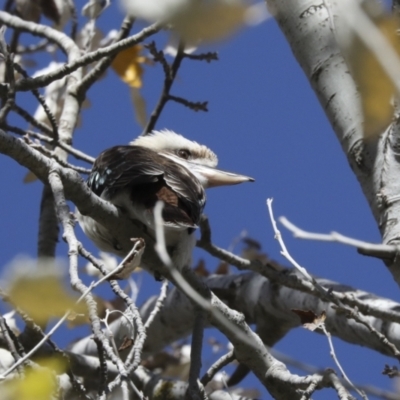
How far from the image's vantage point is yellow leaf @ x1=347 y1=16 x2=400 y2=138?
71 centimetres

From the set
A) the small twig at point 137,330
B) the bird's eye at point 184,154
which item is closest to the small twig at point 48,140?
the bird's eye at point 184,154

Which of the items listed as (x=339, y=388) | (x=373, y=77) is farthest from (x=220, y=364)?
(x=373, y=77)

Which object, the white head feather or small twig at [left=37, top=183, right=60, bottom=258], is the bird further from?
the white head feather

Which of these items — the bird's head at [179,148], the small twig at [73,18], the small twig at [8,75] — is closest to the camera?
the small twig at [8,75]

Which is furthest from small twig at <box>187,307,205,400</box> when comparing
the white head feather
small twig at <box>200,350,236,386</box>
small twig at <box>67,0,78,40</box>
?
small twig at <box>67,0,78,40</box>

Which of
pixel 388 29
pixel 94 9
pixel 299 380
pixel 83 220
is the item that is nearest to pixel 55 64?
pixel 94 9

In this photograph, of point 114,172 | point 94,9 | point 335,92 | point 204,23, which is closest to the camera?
point 204,23

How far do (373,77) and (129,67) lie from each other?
11.7ft

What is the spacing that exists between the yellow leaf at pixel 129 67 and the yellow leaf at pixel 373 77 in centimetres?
340

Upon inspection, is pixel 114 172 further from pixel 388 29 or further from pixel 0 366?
pixel 388 29

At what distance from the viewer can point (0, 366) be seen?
3291 millimetres

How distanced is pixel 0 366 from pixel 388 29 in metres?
2.91

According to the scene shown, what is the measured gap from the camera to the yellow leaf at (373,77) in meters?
0.71

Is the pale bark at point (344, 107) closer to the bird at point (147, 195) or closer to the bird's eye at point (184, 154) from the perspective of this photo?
the bird at point (147, 195)
